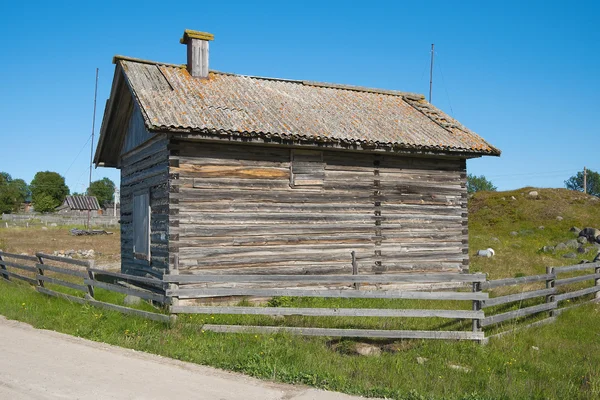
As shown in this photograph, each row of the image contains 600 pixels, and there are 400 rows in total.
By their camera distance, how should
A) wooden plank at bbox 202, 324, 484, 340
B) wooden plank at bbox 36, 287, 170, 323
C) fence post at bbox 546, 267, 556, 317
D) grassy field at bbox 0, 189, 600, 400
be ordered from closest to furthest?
grassy field at bbox 0, 189, 600, 400, wooden plank at bbox 202, 324, 484, 340, wooden plank at bbox 36, 287, 170, 323, fence post at bbox 546, 267, 556, 317

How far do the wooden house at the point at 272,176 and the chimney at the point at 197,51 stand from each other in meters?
0.03

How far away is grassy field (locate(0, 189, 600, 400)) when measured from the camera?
6855mm

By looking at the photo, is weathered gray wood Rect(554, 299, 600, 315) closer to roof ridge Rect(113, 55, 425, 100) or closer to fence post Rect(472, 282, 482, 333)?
fence post Rect(472, 282, 482, 333)

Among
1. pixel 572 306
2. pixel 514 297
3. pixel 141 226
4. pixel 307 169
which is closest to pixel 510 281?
pixel 514 297

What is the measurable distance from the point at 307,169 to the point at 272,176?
930mm

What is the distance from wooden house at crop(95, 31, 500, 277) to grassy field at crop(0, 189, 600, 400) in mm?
2064

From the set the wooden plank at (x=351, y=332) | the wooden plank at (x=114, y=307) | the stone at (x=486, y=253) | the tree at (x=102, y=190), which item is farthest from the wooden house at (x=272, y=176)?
the tree at (x=102, y=190)

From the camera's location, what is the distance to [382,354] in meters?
8.60

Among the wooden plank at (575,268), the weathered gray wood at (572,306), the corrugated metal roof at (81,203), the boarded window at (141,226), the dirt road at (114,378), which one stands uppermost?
the corrugated metal roof at (81,203)

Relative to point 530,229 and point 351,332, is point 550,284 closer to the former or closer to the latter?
point 351,332

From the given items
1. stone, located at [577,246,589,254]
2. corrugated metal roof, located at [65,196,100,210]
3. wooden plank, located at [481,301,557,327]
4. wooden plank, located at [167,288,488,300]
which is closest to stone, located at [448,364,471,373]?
wooden plank, located at [167,288,488,300]

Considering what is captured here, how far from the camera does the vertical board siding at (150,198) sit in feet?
42.5

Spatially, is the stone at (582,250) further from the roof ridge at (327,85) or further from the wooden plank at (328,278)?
the wooden plank at (328,278)

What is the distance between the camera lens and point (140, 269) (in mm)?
14852
